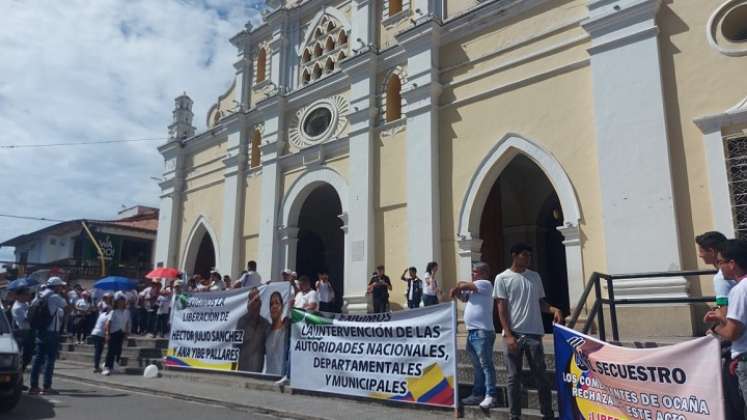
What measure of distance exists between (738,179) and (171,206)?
1644cm

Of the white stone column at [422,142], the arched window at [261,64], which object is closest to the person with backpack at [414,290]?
the white stone column at [422,142]

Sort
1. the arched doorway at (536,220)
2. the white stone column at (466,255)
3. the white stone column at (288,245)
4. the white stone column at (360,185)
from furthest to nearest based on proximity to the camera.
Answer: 1. the white stone column at (288,245)
2. the arched doorway at (536,220)
3. the white stone column at (360,185)
4. the white stone column at (466,255)

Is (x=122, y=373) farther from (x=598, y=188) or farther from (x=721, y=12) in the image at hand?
(x=721, y=12)

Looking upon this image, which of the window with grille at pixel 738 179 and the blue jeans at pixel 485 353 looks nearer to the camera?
the blue jeans at pixel 485 353

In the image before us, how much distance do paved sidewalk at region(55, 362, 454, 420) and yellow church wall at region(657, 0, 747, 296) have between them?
4967mm

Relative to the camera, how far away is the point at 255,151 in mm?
16984

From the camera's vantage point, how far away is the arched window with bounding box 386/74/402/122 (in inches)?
528

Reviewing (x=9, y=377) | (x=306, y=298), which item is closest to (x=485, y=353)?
(x=306, y=298)

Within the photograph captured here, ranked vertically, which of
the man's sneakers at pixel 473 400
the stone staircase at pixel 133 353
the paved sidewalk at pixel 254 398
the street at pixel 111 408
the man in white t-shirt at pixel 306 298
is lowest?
the street at pixel 111 408

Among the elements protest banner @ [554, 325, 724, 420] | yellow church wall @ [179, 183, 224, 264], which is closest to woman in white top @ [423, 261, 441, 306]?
protest banner @ [554, 325, 724, 420]

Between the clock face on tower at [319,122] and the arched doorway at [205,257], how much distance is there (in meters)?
5.54

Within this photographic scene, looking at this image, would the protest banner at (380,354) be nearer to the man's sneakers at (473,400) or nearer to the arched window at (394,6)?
the man's sneakers at (473,400)

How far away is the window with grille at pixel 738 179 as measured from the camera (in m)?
8.02

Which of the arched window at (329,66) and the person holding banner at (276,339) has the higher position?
the arched window at (329,66)
